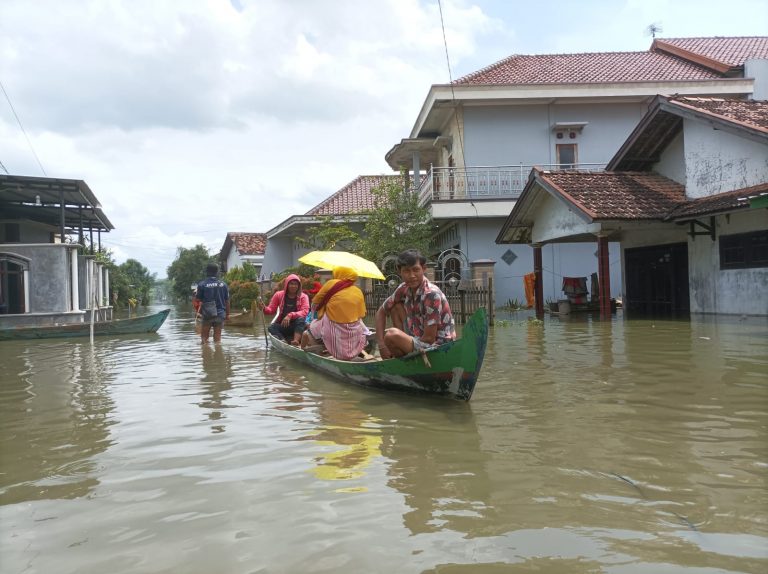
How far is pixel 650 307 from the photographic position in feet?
59.4

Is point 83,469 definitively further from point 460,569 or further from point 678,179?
point 678,179

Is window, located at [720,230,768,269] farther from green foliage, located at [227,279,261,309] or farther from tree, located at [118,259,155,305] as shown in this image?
tree, located at [118,259,155,305]

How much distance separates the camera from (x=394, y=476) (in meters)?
4.11

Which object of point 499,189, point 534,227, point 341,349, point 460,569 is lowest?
point 460,569

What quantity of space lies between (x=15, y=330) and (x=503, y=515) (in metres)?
15.6

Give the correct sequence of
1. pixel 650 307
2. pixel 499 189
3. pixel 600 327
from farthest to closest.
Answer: pixel 499 189 → pixel 650 307 → pixel 600 327

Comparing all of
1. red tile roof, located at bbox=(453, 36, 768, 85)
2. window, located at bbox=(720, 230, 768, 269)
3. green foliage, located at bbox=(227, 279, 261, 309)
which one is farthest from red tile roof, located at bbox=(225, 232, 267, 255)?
window, located at bbox=(720, 230, 768, 269)

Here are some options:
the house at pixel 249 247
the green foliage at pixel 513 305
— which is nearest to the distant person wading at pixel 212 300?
the green foliage at pixel 513 305

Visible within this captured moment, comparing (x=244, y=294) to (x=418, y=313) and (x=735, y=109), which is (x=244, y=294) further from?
(x=418, y=313)

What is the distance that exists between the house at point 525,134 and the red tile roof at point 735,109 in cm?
715

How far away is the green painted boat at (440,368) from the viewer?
5758 millimetres

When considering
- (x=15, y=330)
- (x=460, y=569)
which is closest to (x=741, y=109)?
(x=460, y=569)

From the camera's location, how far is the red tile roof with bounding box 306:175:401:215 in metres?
29.4

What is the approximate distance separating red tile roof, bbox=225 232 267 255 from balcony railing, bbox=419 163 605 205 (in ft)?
67.8
